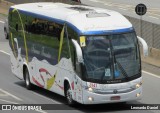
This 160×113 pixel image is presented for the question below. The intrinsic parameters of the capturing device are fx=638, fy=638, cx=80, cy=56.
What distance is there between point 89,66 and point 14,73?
296 inches

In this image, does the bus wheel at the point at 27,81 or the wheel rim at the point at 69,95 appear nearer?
the wheel rim at the point at 69,95

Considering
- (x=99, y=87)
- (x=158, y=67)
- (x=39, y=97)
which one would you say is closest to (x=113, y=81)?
(x=99, y=87)

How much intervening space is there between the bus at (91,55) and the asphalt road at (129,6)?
26.3 metres

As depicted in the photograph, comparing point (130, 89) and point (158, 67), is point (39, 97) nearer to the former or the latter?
point (130, 89)

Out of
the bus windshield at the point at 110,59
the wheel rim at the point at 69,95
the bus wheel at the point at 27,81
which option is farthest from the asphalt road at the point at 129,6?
the bus windshield at the point at 110,59

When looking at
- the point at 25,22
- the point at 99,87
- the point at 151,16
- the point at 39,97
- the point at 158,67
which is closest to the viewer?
the point at 99,87

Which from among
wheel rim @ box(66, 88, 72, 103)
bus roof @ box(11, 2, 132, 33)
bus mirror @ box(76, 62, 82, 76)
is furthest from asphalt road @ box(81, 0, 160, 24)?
bus mirror @ box(76, 62, 82, 76)

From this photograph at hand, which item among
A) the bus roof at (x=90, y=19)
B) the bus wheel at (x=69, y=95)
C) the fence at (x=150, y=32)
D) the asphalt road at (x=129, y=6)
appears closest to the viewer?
the bus roof at (x=90, y=19)

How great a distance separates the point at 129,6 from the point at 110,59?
3678 cm

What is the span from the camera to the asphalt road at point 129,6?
51.5 meters

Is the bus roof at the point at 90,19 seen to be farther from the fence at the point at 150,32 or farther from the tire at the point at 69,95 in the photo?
the fence at the point at 150,32

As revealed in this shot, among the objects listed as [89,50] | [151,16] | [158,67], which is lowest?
[151,16]

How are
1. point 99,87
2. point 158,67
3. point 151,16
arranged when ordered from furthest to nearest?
1. point 151,16
2. point 158,67
3. point 99,87

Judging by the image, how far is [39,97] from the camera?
24.6 meters
